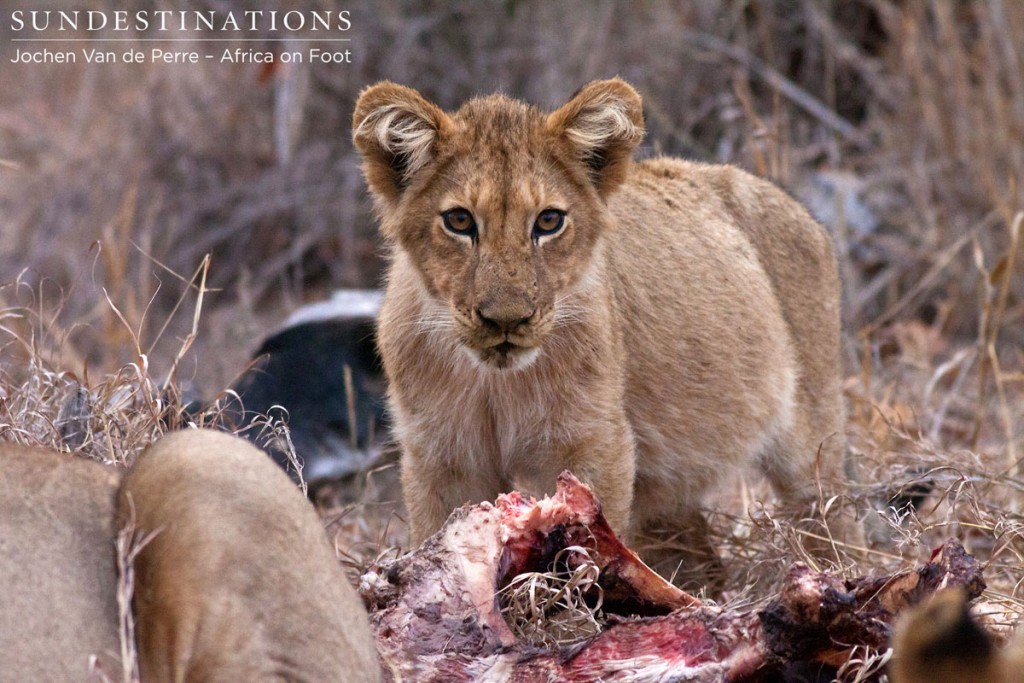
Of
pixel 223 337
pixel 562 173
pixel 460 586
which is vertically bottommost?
pixel 223 337

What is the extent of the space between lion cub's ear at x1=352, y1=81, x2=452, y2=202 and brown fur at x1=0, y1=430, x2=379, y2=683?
201cm

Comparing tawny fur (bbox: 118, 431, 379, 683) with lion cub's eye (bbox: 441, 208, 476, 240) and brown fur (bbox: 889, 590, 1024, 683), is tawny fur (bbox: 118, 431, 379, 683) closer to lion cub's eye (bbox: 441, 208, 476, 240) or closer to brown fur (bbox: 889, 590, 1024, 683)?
brown fur (bbox: 889, 590, 1024, 683)

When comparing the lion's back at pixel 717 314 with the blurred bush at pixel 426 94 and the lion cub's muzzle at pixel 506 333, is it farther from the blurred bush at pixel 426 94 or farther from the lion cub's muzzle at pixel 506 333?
the blurred bush at pixel 426 94

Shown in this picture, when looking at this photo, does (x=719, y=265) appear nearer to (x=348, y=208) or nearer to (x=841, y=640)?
(x=841, y=640)

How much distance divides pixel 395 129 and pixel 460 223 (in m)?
0.42

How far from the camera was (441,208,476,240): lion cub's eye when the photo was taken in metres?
4.29

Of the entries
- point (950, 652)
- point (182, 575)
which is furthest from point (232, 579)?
point (950, 652)

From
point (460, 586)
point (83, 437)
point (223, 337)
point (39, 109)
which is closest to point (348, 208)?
point (223, 337)

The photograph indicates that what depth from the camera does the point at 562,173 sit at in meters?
4.52

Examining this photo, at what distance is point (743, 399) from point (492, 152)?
5.32 ft

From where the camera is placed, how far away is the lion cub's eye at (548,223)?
4.34 m

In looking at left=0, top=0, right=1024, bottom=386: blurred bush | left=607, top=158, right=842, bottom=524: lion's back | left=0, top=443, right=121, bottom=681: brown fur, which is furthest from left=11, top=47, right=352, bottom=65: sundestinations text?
left=0, top=443, right=121, bottom=681: brown fur

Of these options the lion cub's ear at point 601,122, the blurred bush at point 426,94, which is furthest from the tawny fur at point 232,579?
the blurred bush at point 426,94

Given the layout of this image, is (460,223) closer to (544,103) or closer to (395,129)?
(395,129)
